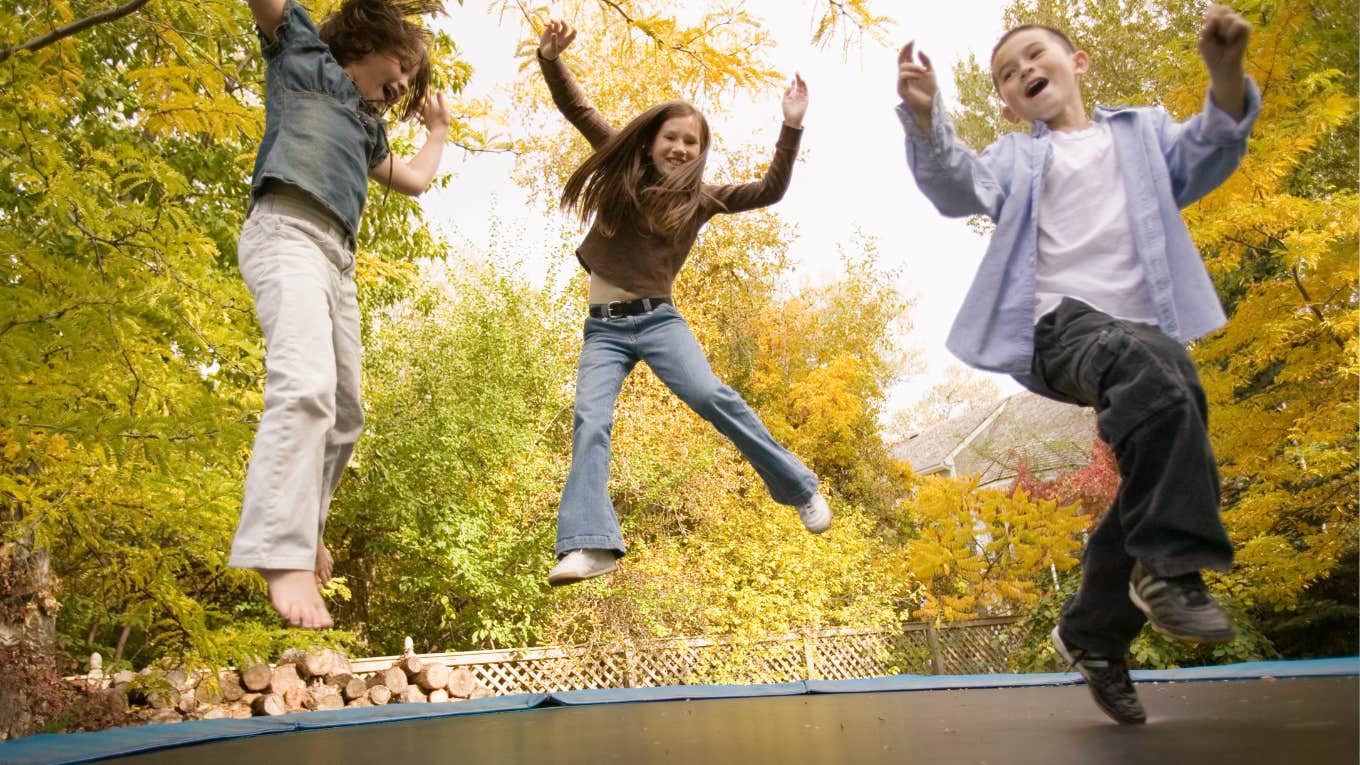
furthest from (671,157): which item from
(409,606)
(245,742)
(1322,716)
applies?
(409,606)

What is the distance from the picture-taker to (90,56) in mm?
4238

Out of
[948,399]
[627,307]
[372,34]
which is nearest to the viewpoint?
[372,34]

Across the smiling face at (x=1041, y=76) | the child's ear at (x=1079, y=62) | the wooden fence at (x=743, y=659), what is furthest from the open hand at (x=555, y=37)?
the wooden fence at (x=743, y=659)

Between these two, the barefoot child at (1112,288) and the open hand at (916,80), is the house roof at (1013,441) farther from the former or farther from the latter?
the open hand at (916,80)

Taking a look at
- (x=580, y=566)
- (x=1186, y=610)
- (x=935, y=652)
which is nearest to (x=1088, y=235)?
(x=1186, y=610)

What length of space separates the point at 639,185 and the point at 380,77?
52cm

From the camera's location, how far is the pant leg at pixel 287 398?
1.24m

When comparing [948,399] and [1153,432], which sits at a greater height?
[948,399]

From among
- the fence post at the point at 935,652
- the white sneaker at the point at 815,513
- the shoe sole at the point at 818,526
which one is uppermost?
the white sneaker at the point at 815,513

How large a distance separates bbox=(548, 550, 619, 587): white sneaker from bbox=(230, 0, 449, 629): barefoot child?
36cm

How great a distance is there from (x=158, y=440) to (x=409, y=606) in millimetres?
5231

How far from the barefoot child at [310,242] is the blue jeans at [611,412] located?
405 mm

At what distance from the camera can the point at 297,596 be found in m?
1.24

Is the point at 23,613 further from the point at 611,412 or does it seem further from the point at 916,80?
the point at 916,80
